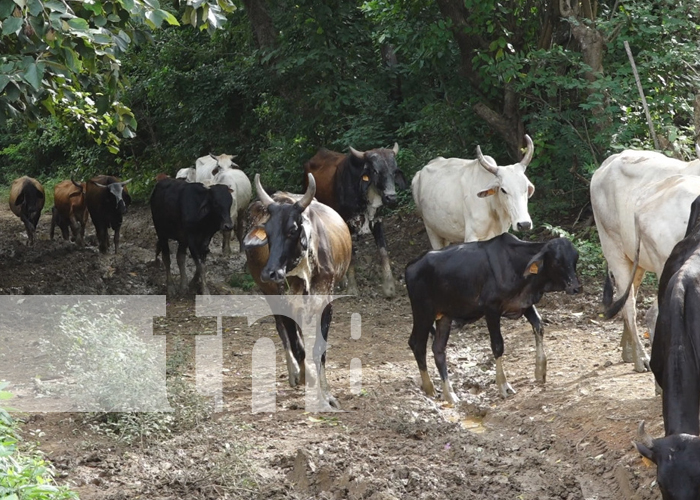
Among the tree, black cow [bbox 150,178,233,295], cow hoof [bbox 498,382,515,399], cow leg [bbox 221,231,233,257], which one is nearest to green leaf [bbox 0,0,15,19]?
the tree

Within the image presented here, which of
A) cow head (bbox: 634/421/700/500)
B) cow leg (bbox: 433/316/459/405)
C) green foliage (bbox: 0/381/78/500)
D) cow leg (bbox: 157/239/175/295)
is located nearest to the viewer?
cow head (bbox: 634/421/700/500)

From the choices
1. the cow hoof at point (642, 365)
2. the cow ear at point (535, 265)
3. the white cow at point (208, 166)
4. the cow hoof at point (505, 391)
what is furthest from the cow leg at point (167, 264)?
the cow hoof at point (642, 365)

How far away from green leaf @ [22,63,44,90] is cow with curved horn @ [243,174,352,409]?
201 cm

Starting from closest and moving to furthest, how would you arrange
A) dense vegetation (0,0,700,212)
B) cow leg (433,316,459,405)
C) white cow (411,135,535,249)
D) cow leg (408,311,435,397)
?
1. cow leg (433,316,459,405)
2. cow leg (408,311,435,397)
3. white cow (411,135,535,249)
4. dense vegetation (0,0,700,212)

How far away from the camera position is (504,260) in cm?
762

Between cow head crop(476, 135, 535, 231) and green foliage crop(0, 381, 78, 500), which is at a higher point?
cow head crop(476, 135, 535, 231)

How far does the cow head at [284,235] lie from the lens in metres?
7.17

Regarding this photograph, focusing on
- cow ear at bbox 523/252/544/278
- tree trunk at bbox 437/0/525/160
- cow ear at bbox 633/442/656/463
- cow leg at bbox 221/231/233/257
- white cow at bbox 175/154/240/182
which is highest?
tree trunk at bbox 437/0/525/160

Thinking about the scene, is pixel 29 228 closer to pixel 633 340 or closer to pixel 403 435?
pixel 403 435

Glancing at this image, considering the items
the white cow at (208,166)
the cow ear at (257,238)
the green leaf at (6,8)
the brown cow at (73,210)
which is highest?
the white cow at (208,166)

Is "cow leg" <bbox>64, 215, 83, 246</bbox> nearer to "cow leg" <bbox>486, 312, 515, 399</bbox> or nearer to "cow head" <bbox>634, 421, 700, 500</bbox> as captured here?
"cow leg" <bbox>486, 312, 515, 399</bbox>

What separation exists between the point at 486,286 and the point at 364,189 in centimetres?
445

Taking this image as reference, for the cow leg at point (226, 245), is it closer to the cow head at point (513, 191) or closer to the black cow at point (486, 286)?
the cow head at point (513, 191)

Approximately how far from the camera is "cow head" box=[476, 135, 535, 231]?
9219 millimetres
